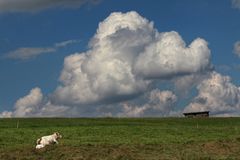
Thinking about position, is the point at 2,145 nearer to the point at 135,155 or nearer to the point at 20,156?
the point at 20,156

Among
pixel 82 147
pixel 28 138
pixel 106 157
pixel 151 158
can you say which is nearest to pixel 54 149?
pixel 82 147

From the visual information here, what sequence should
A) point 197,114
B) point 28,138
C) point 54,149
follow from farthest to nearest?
point 197,114
point 28,138
point 54,149

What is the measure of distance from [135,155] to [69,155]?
4834 millimetres

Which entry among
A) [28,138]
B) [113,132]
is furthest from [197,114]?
[28,138]

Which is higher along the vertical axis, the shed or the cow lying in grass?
the shed

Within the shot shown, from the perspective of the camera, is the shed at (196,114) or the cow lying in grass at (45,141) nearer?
the cow lying in grass at (45,141)

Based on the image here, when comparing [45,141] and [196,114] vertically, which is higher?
[196,114]

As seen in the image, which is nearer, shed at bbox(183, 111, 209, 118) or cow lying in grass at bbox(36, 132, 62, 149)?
cow lying in grass at bbox(36, 132, 62, 149)

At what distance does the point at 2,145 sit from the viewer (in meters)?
49.4

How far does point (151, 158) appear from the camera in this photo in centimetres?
3788

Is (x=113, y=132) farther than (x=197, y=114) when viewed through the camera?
No

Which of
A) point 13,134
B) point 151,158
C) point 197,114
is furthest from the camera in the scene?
point 197,114

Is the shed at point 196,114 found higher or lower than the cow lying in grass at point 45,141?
higher

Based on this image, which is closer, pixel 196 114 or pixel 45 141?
pixel 45 141
